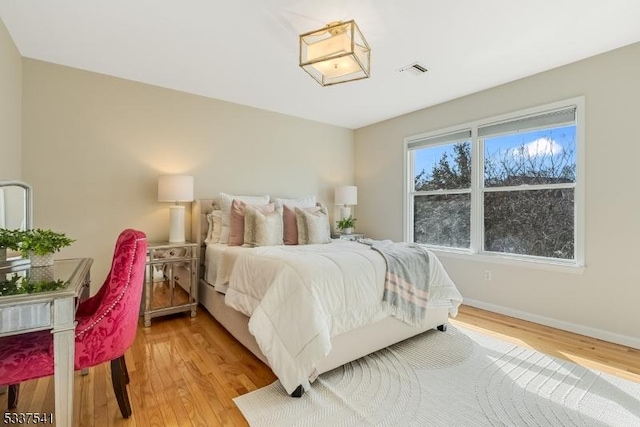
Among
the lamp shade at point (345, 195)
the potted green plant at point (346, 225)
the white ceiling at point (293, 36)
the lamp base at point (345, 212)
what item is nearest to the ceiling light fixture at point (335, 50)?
the white ceiling at point (293, 36)

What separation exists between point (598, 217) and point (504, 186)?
87 cm

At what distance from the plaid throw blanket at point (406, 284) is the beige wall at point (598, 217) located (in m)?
1.44

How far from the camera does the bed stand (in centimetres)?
173

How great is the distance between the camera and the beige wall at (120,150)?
2.74 m

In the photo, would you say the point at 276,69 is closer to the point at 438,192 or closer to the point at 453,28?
the point at 453,28

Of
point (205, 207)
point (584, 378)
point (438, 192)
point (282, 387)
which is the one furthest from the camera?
point (438, 192)

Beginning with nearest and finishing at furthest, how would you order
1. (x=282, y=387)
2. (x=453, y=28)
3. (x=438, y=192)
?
(x=282, y=387) < (x=453, y=28) < (x=438, y=192)

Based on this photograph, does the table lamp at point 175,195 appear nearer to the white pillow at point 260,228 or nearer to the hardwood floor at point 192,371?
the white pillow at point 260,228

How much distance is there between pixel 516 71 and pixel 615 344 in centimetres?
266

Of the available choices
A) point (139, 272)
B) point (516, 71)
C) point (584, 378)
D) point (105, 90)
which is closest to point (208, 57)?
point (105, 90)

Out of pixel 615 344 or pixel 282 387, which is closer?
pixel 282 387

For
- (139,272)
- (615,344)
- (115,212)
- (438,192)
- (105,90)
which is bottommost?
(615,344)

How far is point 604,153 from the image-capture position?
2627 mm

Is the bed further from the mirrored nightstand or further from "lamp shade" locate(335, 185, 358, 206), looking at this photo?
"lamp shade" locate(335, 185, 358, 206)
